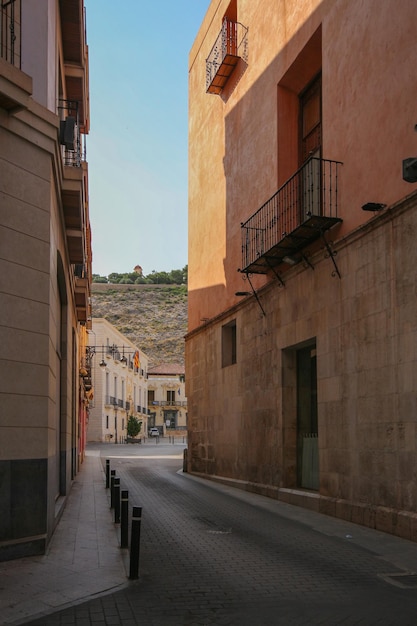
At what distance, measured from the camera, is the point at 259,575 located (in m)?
7.59

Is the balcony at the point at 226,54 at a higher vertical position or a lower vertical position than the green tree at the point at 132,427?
higher

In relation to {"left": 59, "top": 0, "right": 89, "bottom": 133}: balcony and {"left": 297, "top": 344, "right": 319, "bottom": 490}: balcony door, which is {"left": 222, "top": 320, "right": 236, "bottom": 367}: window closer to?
{"left": 297, "top": 344, "right": 319, "bottom": 490}: balcony door

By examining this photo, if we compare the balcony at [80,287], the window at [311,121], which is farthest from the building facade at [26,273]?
the balcony at [80,287]

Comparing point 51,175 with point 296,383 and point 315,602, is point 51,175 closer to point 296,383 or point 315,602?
point 315,602

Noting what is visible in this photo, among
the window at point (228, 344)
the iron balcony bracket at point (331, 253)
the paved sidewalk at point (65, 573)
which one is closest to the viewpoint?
the paved sidewalk at point (65, 573)

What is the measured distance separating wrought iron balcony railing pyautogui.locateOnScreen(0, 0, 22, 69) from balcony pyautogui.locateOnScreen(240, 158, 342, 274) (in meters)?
5.88

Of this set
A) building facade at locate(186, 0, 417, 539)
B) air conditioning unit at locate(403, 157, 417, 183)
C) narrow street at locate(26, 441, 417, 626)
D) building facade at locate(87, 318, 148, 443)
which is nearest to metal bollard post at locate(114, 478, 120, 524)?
narrow street at locate(26, 441, 417, 626)

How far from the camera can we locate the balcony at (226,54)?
19.8m

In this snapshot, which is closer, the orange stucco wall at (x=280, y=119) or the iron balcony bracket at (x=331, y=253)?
the orange stucco wall at (x=280, y=119)

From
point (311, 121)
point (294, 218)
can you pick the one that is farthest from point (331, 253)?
point (311, 121)

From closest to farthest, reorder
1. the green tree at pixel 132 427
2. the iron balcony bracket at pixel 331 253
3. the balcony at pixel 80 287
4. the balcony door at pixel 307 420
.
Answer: the iron balcony bracket at pixel 331 253
the balcony door at pixel 307 420
the balcony at pixel 80 287
the green tree at pixel 132 427

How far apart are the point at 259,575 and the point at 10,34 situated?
300 inches

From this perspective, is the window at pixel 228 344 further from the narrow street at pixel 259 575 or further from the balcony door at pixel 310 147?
the narrow street at pixel 259 575

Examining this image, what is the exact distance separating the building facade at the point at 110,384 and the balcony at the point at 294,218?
3474cm
